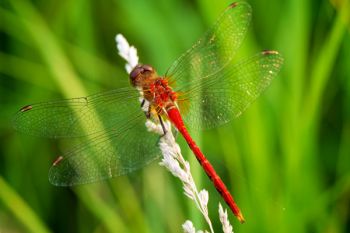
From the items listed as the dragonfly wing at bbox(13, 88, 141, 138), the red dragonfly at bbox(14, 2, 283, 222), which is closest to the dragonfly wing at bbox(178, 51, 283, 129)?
the red dragonfly at bbox(14, 2, 283, 222)

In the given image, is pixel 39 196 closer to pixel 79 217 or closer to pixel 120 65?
pixel 79 217

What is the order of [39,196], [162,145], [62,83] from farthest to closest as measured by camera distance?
[39,196]
[62,83]
[162,145]

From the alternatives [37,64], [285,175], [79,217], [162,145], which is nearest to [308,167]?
[285,175]

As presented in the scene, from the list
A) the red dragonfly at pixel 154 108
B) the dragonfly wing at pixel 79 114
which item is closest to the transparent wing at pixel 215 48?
the red dragonfly at pixel 154 108

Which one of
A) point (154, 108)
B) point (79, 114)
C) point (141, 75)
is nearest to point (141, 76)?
point (141, 75)

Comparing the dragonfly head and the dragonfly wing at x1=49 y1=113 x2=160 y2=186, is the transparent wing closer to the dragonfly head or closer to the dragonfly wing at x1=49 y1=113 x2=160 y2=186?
the dragonfly head

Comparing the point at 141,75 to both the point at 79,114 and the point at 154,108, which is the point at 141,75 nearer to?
the point at 154,108
